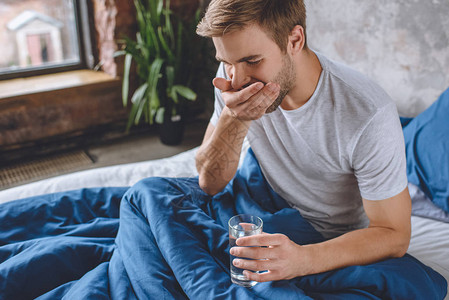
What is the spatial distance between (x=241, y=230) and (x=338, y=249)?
0.85 feet

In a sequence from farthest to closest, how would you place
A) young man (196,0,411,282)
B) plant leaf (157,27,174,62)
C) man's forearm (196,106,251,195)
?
plant leaf (157,27,174,62) → man's forearm (196,106,251,195) → young man (196,0,411,282)

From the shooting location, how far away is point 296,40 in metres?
1.18

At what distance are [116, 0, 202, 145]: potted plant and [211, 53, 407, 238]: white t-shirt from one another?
1362mm

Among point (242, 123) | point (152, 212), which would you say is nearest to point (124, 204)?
point (152, 212)

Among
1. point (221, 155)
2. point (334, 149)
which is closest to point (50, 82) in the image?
point (221, 155)

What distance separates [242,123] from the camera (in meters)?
1.29

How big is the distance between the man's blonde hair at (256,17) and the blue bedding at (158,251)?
0.50 meters

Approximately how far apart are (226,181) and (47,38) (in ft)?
7.75

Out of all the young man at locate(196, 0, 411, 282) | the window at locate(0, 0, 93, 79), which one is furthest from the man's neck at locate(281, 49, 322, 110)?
the window at locate(0, 0, 93, 79)

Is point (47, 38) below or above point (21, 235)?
above

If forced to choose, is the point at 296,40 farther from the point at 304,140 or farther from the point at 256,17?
the point at 304,140

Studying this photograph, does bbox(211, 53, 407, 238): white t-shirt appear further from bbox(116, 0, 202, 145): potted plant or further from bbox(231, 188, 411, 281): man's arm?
bbox(116, 0, 202, 145): potted plant

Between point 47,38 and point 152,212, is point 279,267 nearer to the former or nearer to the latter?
point 152,212

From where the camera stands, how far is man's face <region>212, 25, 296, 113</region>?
1.12 metres
